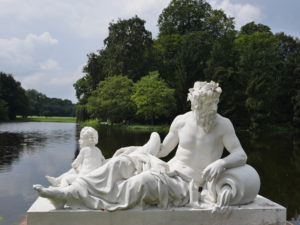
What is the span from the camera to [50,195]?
11.3ft

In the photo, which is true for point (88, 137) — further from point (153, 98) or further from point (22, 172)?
point (153, 98)

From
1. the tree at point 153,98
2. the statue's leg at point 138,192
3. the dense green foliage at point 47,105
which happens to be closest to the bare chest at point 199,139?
the statue's leg at point 138,192

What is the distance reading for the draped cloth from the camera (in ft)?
11.7

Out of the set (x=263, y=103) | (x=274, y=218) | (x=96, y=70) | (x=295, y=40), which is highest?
(x=295, y=40)

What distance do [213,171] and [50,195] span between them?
5.93 feet

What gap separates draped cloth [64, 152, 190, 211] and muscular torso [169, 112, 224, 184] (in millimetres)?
313

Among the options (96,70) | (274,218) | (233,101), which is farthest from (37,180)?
(96,70)

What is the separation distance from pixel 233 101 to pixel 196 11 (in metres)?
15.7

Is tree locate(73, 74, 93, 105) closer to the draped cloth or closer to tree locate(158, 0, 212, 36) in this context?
tree locate(158, 0, 212, 36)

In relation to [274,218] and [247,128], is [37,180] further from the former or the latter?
[247,128]

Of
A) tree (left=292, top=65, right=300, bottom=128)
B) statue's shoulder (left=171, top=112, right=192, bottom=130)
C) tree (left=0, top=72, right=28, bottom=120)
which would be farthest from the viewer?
tree (left=0, top=72, right=28, bottom=120)

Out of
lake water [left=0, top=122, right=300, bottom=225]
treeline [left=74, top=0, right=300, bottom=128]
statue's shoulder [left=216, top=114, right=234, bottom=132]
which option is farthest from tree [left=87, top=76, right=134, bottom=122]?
statue's shoulder [left=216, top=114, right=234, bottom=132]

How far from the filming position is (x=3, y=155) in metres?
14.2

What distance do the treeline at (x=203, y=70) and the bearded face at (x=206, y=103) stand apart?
1136 inches
